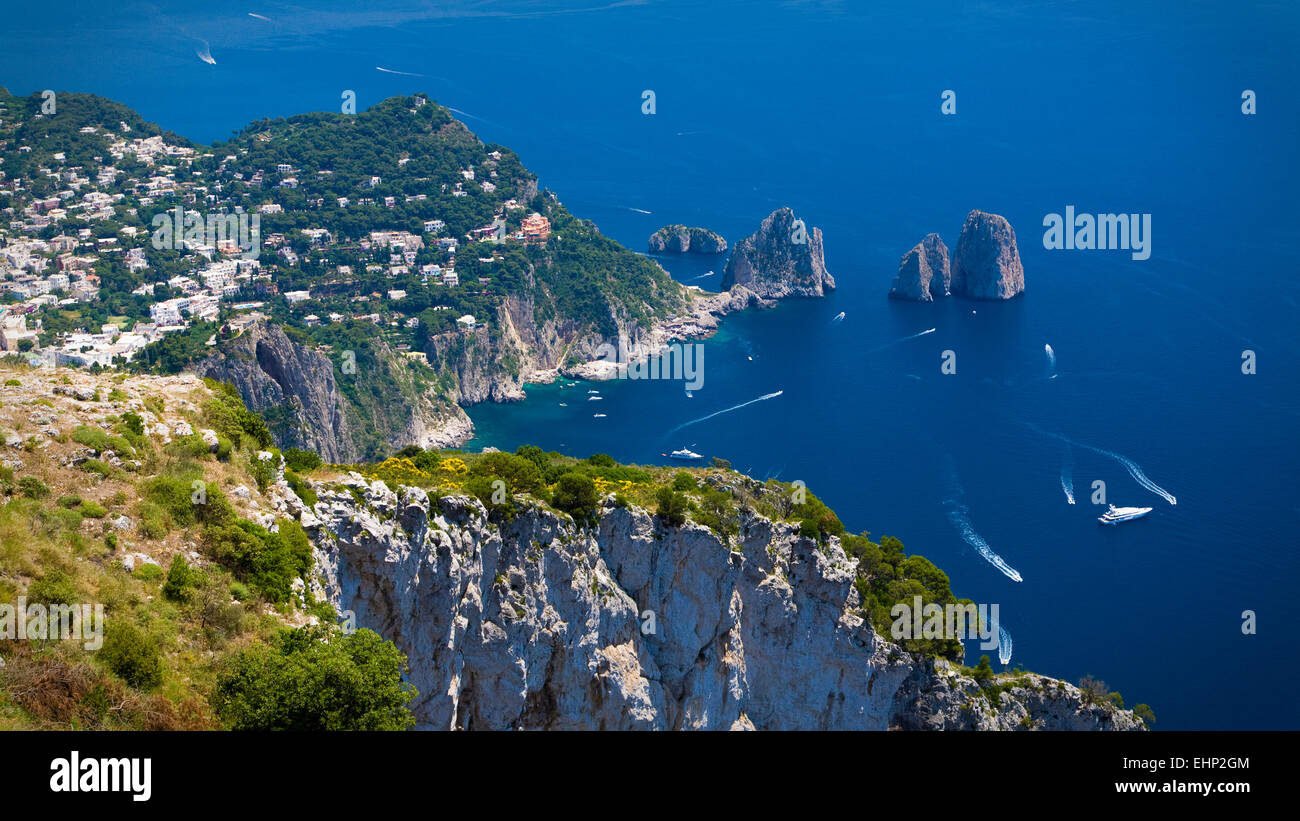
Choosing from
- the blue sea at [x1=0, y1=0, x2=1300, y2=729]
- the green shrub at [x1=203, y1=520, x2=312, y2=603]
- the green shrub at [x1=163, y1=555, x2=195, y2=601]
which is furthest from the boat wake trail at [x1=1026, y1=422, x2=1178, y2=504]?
the green shrub at [x1=163, y1=555, x2=195, y2=601]

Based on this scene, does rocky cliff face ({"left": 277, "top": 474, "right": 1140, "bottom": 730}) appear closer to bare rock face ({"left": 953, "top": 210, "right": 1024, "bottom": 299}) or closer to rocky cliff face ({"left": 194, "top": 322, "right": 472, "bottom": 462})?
rocky cliff face ({"left": 194, "top": 322, "right": 472, "bottom": 462})

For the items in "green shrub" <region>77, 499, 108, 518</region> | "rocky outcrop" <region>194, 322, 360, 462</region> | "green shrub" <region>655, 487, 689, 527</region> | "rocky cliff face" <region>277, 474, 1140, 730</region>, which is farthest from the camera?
"rocky outcrop" <region>194, 322, 360, 462</region>

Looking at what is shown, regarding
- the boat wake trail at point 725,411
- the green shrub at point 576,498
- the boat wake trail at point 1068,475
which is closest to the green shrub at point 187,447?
the green shrub at point 576,498

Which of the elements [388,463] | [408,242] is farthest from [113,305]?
[388,463]

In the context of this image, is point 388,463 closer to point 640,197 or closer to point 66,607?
point 66,607

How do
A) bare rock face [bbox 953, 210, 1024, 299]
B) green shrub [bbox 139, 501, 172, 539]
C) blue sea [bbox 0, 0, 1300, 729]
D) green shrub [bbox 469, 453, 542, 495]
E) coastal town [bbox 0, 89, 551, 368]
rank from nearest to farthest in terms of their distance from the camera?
1. green shrub [bbox 139, 501, 172, 539]
2. green shrub [bbox 469, 453, 542, 495]
3. blue sea [bbox 0, 0, 1300, 729]
4. coastal town [bbox 0, 89, 551, 368]
5. bare rock face [bbox 953, 210, 1024, 299]

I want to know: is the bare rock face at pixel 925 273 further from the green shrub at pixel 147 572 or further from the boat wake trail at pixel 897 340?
the green shrub at pixel 147 572
